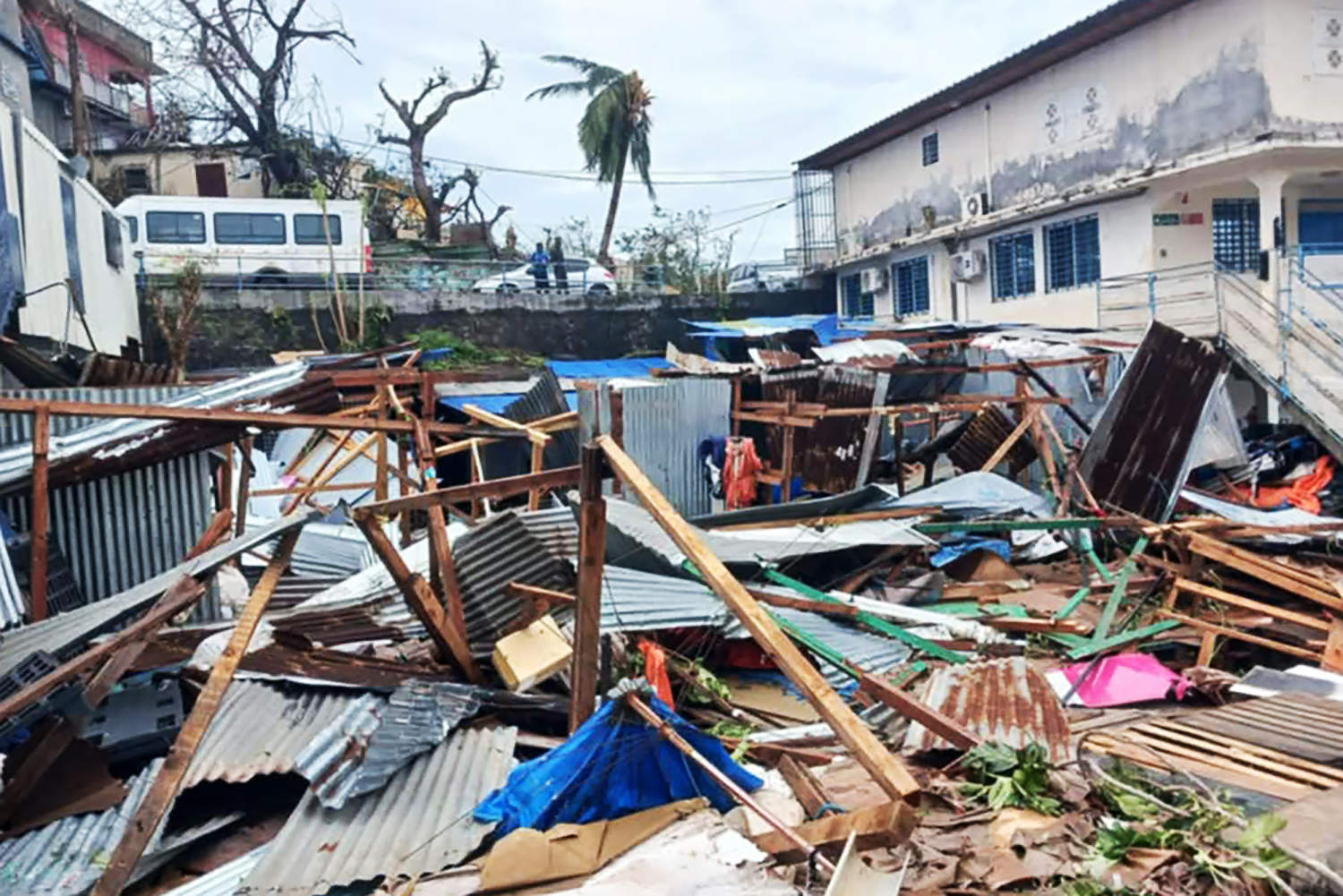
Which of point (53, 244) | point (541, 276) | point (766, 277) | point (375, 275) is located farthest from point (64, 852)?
point (766, 277)

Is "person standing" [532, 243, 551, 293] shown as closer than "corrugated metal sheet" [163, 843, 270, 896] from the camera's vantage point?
No

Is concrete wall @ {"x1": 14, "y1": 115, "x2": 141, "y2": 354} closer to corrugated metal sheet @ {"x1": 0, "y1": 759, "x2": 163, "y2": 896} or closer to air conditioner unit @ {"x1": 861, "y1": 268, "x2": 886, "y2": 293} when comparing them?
corrugated metal sheet @ {"x1": 0, "y1": 759, "x2": 163, "y2": 896}

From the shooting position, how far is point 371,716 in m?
4.76

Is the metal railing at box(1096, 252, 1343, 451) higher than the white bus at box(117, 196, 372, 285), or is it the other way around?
the white bus at box(117, 196, 372, 285)

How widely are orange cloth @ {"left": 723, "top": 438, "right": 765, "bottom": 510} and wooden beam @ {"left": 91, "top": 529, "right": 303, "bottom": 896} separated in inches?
340

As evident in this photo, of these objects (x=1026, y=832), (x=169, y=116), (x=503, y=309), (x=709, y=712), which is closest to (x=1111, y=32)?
(x=503, y=309)

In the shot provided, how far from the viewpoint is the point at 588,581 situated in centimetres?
410

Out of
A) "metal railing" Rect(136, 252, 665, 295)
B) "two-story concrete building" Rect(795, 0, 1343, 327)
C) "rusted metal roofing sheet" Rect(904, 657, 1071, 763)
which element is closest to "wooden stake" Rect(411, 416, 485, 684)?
"rusted metal roofing sheet" Rect(904, 657, 1071, 763)

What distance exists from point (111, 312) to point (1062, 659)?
15162 mm

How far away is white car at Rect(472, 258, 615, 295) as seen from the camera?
2291 centimetres

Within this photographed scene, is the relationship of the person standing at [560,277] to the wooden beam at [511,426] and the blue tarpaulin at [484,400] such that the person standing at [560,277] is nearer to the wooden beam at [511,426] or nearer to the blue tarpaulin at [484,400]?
the blue tarpaulin at [484,400]

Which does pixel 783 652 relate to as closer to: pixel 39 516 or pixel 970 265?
pixel 39 516

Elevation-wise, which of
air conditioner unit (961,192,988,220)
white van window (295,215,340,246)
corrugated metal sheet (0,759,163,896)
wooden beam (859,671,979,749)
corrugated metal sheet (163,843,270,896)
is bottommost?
corrugated metal sheet (163,843,270,896)

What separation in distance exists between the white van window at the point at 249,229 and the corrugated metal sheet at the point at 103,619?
66.4 feet
